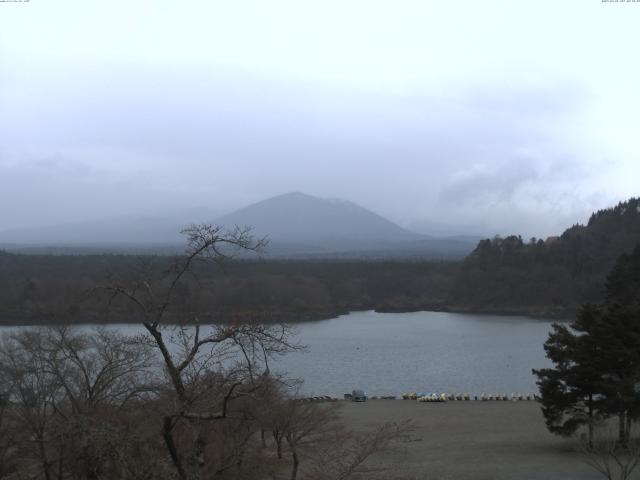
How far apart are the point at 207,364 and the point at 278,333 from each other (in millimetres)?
618

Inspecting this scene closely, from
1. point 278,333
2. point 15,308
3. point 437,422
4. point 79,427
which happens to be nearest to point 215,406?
point 278,333

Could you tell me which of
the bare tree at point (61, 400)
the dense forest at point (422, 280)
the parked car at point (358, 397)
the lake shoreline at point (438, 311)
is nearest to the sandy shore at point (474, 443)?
the parked car at point (358, 397)

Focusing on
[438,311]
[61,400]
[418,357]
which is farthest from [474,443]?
[438,311]

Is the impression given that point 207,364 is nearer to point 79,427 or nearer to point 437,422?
point 79,427

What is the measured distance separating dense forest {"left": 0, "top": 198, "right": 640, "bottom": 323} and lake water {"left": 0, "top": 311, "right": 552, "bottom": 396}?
5.48 m

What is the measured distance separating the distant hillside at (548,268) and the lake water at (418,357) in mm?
6430

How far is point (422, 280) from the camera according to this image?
1876 inches

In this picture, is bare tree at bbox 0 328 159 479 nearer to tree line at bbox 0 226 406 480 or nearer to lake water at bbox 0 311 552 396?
tree line at bbox 0 226 406 480

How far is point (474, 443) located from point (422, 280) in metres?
37.0

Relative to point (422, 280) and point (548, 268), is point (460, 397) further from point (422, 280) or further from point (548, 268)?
point (422, 280)

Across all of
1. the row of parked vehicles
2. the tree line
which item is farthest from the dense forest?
the tree line

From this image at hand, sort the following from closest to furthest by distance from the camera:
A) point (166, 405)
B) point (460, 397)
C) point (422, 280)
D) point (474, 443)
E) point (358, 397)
Answer: point (166, 405), point (474, 443), point (358, 397), point (460, 397), point (422, 280)

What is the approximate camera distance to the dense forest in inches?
1442

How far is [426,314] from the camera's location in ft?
135
